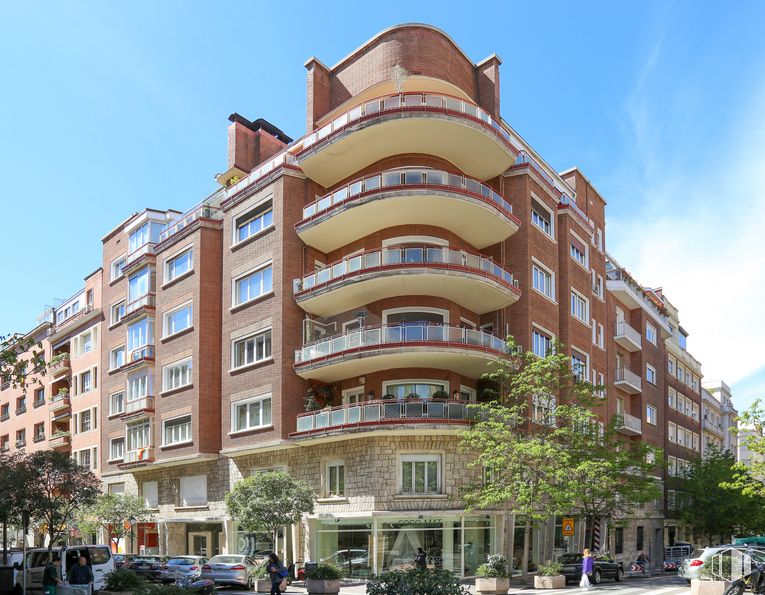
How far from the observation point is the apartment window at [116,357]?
50.5 m

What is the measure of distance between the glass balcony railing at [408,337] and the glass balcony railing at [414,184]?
18.3 ft

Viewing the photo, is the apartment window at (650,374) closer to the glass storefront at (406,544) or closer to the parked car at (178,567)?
the glass storefront at (406,544)

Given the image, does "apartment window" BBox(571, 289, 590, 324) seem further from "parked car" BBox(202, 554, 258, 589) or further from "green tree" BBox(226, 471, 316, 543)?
"parked car" BBox(202, 554, 258, 589)

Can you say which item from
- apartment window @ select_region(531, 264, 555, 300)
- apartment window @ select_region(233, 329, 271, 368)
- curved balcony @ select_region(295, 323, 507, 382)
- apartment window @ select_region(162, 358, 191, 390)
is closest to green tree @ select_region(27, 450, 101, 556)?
apartment window @ select_region(162, 358, 191, 390)

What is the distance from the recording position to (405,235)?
35406 mm

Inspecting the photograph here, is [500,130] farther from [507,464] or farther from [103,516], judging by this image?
[103,516]

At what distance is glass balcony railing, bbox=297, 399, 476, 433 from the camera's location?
3219cm

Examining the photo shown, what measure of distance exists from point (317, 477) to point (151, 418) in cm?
1340

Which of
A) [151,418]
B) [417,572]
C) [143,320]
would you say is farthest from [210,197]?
[417,572]

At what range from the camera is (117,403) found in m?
50.4

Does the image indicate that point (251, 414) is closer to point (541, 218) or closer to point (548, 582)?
Answer: point (548, 582)

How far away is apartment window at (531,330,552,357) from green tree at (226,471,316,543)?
11966 millimetres

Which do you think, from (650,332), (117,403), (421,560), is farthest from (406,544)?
(650,332)

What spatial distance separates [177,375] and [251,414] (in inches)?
271
